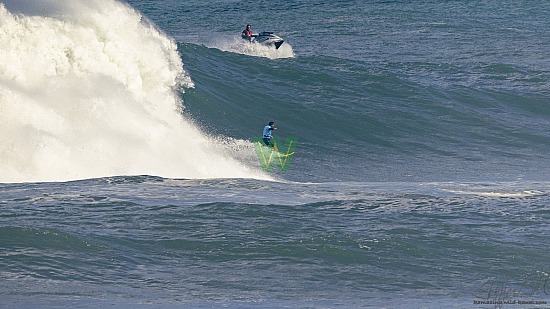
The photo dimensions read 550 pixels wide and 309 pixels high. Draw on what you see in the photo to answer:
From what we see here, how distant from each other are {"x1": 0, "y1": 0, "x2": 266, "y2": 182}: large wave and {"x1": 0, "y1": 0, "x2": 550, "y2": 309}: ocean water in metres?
0.05

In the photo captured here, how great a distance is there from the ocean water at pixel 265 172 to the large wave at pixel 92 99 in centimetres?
5

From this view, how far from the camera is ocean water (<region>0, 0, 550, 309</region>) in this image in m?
11.6

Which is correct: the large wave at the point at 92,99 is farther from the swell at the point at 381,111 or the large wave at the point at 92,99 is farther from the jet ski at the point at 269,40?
the jet ski at the point at 269,40

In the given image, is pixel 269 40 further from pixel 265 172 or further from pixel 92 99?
pixel 265 172

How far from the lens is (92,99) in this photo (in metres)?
21.5

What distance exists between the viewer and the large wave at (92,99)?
739 inches

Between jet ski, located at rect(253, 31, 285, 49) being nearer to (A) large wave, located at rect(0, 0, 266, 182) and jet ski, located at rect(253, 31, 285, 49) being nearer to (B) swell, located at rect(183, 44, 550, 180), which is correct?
(B) swell, located at rect(183, 44, 550, 180)

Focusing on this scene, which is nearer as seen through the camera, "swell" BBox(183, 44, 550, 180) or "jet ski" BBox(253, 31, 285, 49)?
"swell" BBox(183, 44, 550, 180)

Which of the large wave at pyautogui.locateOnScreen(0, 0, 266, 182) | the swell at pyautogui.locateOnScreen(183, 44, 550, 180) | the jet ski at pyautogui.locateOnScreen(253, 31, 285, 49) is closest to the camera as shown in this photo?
the large wave at pyautogui.locateOnScreen(0, 0, 266, 182)

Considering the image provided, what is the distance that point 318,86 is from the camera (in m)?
29.4

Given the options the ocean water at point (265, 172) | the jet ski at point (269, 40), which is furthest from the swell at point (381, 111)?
the jet ski at point (269, 40)

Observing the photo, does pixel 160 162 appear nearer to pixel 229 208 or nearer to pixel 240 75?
pixel 229 208

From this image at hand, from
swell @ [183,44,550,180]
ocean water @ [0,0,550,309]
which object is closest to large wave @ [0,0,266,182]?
ocean water @ [0,0,550,309]

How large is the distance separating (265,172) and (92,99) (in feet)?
12.8
